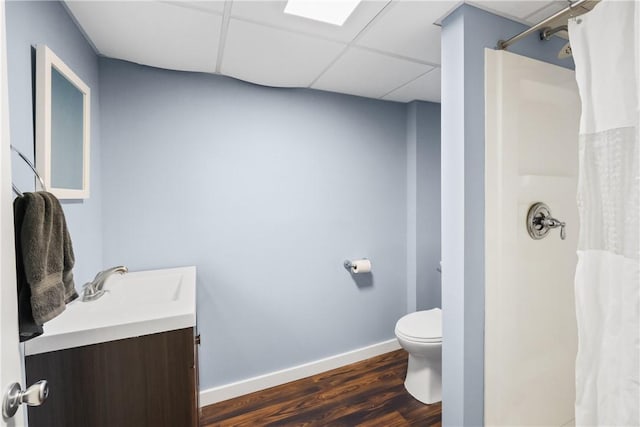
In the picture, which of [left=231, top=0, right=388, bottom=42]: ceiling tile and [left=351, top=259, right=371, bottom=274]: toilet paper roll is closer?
[left=231, top=0, right=388, bottom=42]: ceiling tile

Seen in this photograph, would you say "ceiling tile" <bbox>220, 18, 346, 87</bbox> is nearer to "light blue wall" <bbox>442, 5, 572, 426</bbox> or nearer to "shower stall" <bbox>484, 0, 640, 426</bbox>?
"light blue wall" <bbox>442, 5, 572, 426</bbox>

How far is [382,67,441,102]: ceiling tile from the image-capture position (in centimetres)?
199

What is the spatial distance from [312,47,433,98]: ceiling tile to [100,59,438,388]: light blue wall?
0.17 meters

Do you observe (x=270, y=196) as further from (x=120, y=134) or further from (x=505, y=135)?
(x=505, y=135)

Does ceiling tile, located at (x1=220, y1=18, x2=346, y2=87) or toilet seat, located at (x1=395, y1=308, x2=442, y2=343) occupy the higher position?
ceiling tile, located at (x1=220, y1=18, x2=346, y2=87)

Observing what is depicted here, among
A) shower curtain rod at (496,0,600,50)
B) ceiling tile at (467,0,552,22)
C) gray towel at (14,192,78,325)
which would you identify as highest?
ceiling tile at (467,0,552,22)

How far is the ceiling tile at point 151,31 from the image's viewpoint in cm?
126

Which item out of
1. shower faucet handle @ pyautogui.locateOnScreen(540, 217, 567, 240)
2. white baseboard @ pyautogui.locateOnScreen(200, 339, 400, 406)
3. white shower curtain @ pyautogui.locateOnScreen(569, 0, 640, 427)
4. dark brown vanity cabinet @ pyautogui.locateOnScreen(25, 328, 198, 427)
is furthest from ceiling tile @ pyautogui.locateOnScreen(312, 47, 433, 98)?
white baseboard @ pyautogui.locateOnScreen(200, 339, 400, 406)

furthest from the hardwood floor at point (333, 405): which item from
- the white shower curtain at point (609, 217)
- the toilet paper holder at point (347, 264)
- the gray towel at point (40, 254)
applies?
the gray towel at point (40, 254)

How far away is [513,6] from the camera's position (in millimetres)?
1292

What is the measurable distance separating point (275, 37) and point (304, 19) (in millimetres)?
201

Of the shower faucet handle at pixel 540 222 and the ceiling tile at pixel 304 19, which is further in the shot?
the shower faucet handle at pixel 540 222

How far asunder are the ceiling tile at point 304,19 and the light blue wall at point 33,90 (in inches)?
27.2

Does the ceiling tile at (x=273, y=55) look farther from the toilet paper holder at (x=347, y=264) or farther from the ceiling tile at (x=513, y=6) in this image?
the toilet paper holder at (x=347, y=264)
